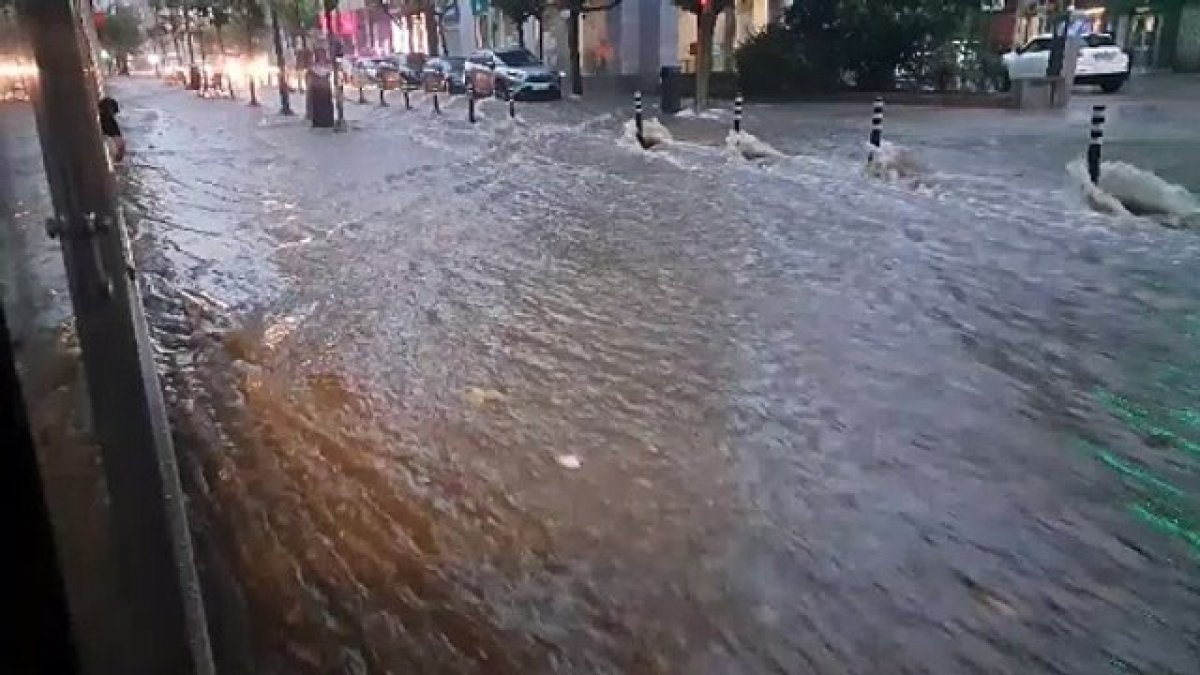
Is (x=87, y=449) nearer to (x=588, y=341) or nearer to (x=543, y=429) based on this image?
(x=543, y=429)

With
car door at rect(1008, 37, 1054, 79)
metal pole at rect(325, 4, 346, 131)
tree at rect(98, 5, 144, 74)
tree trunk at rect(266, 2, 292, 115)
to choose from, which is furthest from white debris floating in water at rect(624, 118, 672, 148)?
tree at rect(98, 5, 144, 74)

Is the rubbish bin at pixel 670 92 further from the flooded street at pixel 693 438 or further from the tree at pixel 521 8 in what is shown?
the flooded street at pixel 693 438

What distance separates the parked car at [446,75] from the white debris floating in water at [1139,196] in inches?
1235

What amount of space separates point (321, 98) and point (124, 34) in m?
73.7

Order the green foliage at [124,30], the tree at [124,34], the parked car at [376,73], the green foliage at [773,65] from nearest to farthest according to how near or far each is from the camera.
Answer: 1. the green foliage at [773,65]
2. the parked car at [376,73]
3. the green foliage at [124,30]
4. the tree at [124,34]

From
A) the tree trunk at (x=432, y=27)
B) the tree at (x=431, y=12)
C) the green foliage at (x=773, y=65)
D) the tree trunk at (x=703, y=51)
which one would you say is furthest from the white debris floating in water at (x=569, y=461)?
the tree trunk at (x=432, y=27)

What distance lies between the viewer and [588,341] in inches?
305

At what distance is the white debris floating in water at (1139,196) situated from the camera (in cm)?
1214

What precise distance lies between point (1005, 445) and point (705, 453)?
1.49 m

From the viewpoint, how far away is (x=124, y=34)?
92.1 metres

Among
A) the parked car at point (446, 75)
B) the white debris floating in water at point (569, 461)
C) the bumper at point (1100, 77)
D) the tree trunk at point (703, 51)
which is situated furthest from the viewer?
the parked car at point (446, 75)

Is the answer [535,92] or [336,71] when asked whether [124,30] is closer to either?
[535,92]

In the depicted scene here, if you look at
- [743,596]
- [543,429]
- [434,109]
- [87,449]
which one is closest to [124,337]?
[87,449]

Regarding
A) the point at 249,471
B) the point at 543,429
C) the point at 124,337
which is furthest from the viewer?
the point at 543,429
